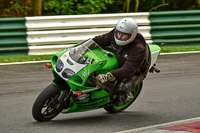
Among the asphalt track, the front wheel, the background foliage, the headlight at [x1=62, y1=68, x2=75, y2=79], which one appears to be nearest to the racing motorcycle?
the headlight at [x1=62, y1=68, x2=75, y2=79]

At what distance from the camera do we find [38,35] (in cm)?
1130

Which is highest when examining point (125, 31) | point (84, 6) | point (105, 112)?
point (125, 31)

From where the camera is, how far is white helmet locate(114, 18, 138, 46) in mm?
6047

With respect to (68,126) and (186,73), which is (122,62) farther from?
(186,73)

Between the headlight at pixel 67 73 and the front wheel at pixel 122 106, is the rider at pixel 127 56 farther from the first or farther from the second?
the front wheel at pixel 122 106

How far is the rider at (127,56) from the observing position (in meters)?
6.04

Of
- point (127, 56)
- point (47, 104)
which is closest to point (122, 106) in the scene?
point (127, 56)

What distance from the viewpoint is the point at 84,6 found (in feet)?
44.0

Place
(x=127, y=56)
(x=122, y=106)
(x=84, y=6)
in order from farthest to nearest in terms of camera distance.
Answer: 1. (x=84, y=6)
2. (x=122, y=106)
3. (x=127, y=56)

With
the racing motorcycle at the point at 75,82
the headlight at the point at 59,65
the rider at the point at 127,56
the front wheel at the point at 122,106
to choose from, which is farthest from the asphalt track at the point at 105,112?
the headlight at the point at 59,65

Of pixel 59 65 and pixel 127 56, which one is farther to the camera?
pixel 127 56

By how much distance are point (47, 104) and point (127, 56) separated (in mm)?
1236

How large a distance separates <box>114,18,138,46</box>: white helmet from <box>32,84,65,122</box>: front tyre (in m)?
1.03

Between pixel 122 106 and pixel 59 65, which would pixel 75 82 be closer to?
pixel 59 65
